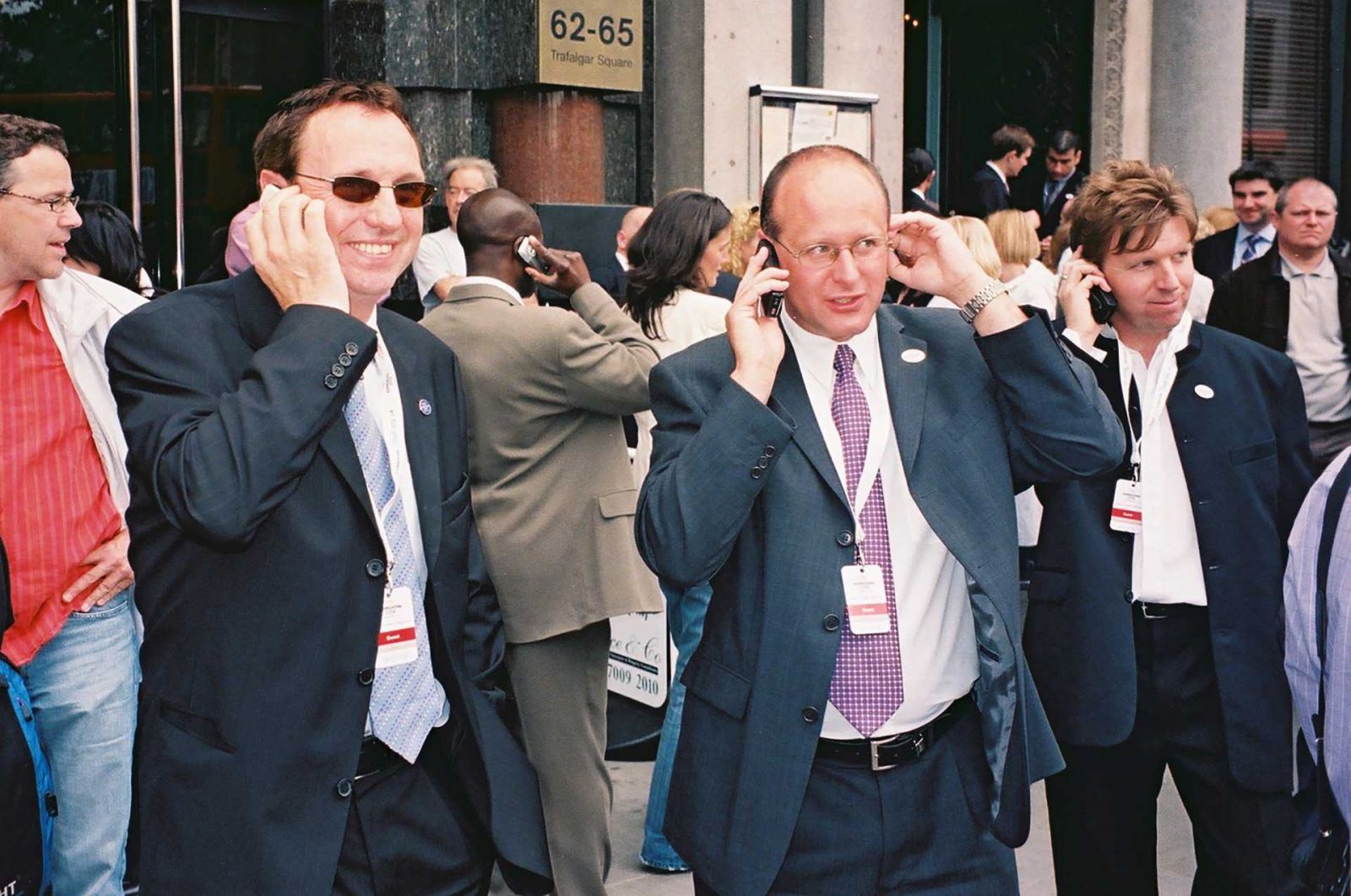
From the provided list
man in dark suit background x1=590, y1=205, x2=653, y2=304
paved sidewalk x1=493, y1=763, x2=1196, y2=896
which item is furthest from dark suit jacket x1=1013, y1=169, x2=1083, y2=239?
paved sidewalk x1=493, y1=763, x2=1196, y2=896

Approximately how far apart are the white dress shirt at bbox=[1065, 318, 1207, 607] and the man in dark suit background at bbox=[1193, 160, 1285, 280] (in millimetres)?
7126

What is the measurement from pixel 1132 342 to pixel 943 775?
1483 mm

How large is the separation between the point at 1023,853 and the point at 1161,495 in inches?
85.4

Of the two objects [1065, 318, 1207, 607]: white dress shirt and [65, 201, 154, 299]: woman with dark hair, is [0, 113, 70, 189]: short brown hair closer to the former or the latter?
[65, 201, 154, 299]: woman with dark hair

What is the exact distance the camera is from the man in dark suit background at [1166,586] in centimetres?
359

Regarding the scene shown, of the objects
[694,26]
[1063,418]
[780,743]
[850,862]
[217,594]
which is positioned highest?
[694,26]

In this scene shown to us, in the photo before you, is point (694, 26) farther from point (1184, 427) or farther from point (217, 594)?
point (217, 594)

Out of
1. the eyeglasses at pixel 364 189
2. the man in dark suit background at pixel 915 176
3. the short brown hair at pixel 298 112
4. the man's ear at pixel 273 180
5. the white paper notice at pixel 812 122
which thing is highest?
the white paper notice at pixel 812 122

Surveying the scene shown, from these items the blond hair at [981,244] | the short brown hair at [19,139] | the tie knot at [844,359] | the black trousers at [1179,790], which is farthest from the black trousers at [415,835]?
the blond hair at [981,244]

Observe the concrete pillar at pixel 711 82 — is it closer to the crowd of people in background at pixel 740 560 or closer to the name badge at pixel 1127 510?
the crowd of people in background at pixel 740 560

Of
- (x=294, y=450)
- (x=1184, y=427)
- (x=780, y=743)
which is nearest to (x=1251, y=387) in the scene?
(x=1184, y=427)

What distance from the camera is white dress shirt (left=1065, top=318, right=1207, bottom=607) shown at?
3.66 metres

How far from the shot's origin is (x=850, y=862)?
280cm

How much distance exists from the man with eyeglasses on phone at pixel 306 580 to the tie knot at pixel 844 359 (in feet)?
2.71
